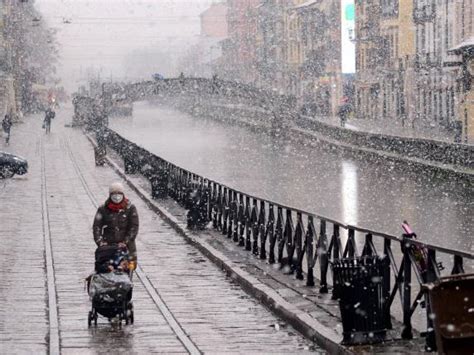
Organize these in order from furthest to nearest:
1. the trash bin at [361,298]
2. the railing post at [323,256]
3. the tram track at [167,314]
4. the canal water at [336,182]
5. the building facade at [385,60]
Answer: the building facade at [385,60]
the canal water at [336,182]
the railing post at [323,256]
the tram track at [167,314]
the trash bin at [361,298]

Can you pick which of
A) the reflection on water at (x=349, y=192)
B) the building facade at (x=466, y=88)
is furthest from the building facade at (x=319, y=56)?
the reflection on water at (x=349, y=192)

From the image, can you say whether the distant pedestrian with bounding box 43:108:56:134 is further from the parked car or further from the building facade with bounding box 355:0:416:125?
the parked car

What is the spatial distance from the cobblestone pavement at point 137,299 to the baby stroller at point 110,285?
215mm

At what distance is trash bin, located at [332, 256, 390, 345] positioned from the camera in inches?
492

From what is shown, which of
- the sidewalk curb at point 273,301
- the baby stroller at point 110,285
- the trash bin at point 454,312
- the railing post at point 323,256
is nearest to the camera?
the trash bin at point 454,312

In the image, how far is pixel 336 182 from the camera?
58156 mm

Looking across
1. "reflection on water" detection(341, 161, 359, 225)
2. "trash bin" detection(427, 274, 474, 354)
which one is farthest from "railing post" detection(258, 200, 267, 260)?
"reflection on water" detection(341, 161, 359, 225)

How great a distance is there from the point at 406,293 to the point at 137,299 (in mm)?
5832

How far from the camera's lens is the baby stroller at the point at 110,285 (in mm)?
14781

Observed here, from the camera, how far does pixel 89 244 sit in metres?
25.9

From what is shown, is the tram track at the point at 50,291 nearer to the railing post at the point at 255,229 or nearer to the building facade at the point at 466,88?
the railing post at the point at 255,229

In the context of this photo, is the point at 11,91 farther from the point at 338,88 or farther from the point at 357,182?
the point at 357,182

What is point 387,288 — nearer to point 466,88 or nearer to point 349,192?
point 349,192

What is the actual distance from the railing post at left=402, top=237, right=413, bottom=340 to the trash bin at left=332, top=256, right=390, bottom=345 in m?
0.22
